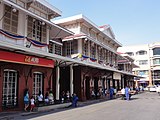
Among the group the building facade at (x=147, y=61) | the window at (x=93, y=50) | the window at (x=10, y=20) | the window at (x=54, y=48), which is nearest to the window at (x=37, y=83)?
the window at (x=10, y=20)

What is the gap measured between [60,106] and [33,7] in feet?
24.6

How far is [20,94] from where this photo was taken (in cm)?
1384

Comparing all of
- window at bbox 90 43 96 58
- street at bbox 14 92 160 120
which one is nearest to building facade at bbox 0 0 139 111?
window at bbox 90 43 96 58

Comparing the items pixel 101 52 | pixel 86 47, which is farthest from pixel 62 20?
pixel 101 52

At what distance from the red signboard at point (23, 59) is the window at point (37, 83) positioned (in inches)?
56.4

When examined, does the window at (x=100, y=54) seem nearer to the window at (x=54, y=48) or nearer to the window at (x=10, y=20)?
the window at (x=54, y=48)

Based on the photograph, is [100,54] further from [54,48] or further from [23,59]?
[23,59]

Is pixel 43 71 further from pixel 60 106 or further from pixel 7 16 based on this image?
pixel 7 16

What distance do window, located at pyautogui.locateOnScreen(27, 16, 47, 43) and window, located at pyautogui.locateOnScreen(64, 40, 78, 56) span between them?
6200 mm

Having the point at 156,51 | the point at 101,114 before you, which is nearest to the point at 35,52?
the point at 101,114

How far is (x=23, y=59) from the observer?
1281 cm

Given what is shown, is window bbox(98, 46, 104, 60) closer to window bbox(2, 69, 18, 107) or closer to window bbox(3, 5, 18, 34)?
window bbox(3, 5, 18, 34)

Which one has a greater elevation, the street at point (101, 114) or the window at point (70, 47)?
the window at point (70, 47)

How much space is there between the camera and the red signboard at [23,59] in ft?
37.8
